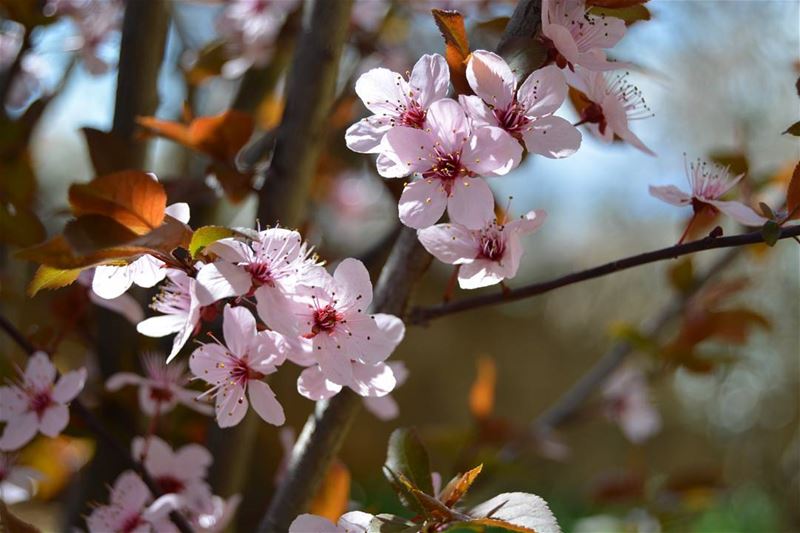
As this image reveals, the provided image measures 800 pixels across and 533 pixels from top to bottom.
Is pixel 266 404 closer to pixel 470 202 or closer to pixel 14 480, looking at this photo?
pixel 470 202

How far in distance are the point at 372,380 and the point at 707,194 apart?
9.3 inches

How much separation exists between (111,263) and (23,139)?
433mm

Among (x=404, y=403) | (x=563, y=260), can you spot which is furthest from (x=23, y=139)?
(x=563, y=260)

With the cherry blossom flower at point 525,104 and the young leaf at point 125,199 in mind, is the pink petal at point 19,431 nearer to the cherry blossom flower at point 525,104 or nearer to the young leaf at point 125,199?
the young leaf at point 125,199

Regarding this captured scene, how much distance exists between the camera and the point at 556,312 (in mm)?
3045

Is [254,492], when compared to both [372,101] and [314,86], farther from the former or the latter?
[372,101]

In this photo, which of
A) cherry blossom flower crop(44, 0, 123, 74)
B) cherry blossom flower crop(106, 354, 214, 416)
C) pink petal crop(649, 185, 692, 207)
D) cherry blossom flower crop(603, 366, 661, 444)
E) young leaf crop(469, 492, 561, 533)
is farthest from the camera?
cherry blossom flower crop(603, 366, 661, 444)

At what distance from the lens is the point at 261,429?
166 cm

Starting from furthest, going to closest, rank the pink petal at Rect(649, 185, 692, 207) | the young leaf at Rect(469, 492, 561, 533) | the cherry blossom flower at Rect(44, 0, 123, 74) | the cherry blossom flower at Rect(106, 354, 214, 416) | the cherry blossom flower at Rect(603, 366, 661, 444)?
the cherry blossom flower at Rect(603, 366, 661, 444)
the cherry blossom flower at Rect(44, 0, 123, 74)
the cherry blossom flower at Rect(106, 354, 214, 416)
the pink petal at Rect(649, 185, 692, 207)
the young leaf at Rect(469, 492, 561, 533)

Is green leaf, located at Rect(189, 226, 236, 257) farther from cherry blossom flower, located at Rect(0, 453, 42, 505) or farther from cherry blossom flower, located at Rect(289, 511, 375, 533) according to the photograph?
cherry blossom flower, located at Rect(0, 453, 42, 505)

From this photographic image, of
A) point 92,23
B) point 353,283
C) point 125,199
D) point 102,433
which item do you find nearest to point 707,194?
point 353,283

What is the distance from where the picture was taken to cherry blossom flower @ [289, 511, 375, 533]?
417 mm

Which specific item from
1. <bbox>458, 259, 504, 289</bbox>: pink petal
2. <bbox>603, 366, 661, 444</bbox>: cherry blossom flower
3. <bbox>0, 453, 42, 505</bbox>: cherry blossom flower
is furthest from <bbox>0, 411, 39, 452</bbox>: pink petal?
<bbox>603, 366, 661, 444</bbox>: cherry blossom flower

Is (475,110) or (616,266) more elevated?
(475,110)
